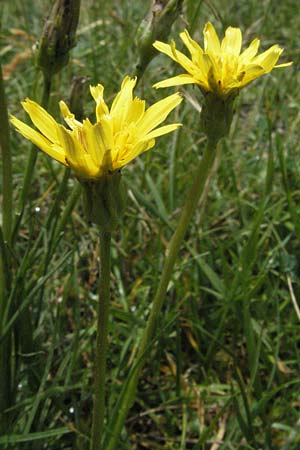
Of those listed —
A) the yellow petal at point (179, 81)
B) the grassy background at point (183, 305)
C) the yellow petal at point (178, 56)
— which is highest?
the yellow petal at point (178, 56)

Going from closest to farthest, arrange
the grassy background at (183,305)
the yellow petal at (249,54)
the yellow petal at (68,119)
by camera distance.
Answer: the yellow petal at (68,119) → the yellow petal at (249,54) → the grassy background at (183,305)

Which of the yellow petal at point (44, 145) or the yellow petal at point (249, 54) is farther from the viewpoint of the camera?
the yellow petal at point (249, 54)

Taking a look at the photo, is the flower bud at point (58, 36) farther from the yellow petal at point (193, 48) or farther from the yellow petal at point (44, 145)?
the yellow petal at point (44, 145)

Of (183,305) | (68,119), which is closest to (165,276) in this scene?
(68,119)

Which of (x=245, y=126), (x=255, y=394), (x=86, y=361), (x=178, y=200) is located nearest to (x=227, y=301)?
(x=255, y=394)

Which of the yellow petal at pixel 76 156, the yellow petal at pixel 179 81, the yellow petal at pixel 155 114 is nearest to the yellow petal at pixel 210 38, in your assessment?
the yellow petal at pixel 179 81

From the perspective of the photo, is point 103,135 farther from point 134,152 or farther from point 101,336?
point 101,336

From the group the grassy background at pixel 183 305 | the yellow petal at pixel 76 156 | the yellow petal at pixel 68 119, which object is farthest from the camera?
the grassy background at pixel 183 305
